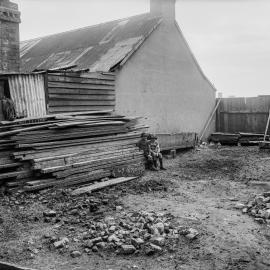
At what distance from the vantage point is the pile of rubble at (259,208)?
7.00 metres

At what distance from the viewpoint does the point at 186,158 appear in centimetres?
1504

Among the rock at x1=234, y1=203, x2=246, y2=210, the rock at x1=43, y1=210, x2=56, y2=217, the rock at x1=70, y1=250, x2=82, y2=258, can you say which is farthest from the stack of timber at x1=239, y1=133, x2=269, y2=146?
the rock at x1=70, y1=250, x2=82, y2=258

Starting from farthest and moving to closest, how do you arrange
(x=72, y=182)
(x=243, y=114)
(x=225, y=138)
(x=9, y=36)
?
(x=243, y=114)
(x=225, y=138)
(x=9, y=36)
(x=72, y=182)

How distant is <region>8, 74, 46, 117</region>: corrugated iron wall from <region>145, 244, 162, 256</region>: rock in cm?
735

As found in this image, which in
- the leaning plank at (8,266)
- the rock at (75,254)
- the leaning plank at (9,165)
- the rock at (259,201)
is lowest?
the rock at (259,201)

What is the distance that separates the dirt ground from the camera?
17.5ft

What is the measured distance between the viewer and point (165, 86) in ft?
58.2

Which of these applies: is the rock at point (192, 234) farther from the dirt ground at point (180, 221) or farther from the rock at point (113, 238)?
A: the rock at point (113, 238)

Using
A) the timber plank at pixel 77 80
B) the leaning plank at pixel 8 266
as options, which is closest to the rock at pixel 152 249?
the leaning plank at pixel 8 266

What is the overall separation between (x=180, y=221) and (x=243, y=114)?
15.0 m

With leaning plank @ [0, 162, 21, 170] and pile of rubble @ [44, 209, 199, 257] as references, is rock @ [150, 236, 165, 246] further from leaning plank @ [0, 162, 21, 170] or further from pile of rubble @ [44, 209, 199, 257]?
leaning plank @ [0, 162, 21, 170]

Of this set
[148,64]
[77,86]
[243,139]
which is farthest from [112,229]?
[243,139]

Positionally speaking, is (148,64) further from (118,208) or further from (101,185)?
(118,208)

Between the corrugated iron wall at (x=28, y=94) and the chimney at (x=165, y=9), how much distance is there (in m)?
8.09
